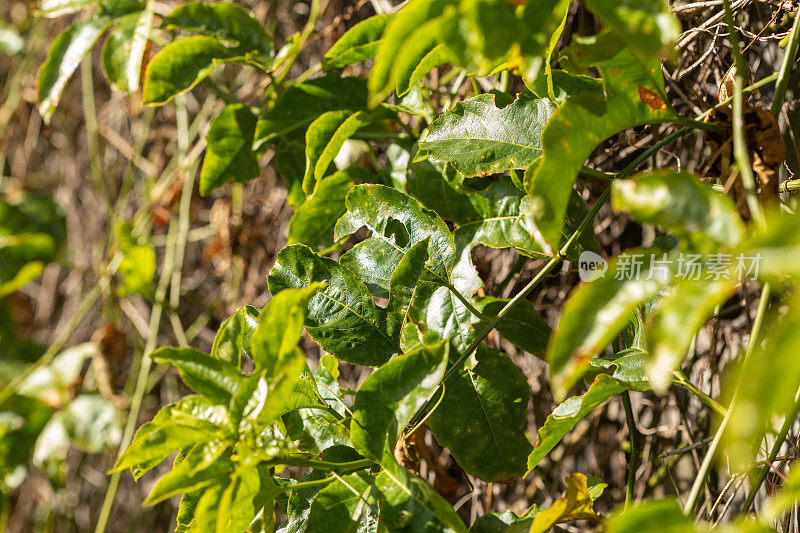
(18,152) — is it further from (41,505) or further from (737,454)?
(737,454)

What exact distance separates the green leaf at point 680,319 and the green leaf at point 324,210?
56cm

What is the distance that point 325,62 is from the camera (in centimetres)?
79

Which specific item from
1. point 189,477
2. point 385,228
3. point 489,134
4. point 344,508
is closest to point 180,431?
point 189,477

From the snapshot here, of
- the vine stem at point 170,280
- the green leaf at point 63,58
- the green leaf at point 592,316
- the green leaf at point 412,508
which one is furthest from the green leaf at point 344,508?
the vine stem at point 170,280

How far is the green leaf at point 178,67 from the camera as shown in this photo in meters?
0.83

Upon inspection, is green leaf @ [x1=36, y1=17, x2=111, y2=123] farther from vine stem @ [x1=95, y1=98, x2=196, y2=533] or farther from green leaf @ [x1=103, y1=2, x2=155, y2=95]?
vine stem @ [x1=95, y1=98, x2=196, y2=533]

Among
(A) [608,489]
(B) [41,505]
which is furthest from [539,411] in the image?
(B) [41,505]

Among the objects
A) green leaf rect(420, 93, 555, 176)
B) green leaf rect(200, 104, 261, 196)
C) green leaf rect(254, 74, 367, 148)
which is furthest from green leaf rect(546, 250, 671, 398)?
green leaf rect(200, 104, 261, 196)

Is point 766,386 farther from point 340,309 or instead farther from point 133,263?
point 133,263

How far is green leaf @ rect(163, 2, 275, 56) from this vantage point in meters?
0.88

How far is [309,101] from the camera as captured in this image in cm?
85

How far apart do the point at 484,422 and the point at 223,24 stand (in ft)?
2.16

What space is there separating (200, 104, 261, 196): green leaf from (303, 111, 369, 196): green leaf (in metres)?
0.20

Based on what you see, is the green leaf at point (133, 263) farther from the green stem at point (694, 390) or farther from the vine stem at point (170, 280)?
the green stem at point (694, 390)
